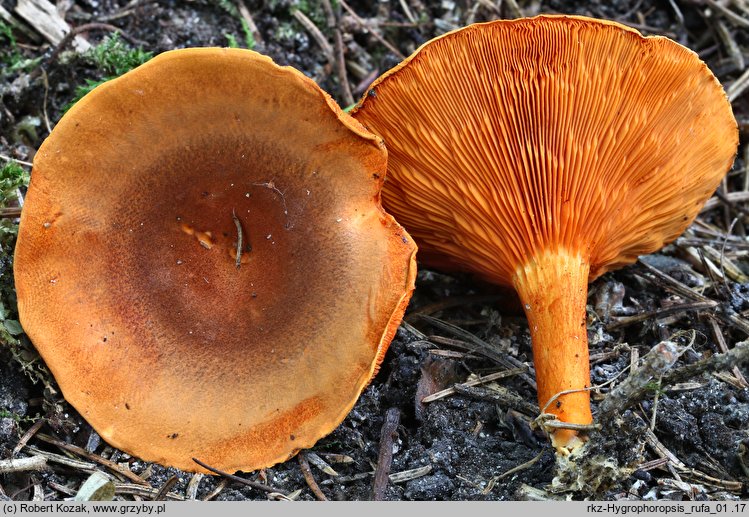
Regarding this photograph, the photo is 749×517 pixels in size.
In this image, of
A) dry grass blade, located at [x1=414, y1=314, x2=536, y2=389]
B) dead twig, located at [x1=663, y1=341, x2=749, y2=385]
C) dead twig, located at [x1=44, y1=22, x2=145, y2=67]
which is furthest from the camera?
dead twig, located at [x1=44, y1=22, x2=145, y2=67]

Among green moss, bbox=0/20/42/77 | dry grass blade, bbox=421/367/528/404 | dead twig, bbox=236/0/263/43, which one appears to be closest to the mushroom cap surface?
dry grass blade, bbox=421/367/528/404

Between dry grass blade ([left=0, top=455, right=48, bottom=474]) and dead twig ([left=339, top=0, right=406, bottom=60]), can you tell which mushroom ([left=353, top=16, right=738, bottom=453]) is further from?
dry grass blade ([left=0, top=455, right=48, bottom=474])

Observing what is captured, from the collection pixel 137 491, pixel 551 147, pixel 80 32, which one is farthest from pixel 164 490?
pixel 80 32

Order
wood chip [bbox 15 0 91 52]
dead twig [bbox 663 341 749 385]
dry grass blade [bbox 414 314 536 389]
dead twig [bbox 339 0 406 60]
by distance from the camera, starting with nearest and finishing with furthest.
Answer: dead twig [bbox 663 341 749 385], dry grass blade [bbox 414 314 536 389], wood chip [bbox 15 0 91 52], dead twig [bbox 339 0 406 60]

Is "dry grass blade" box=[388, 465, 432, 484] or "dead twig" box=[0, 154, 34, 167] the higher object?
"dead twig" box=[0, 154, 34, 167]

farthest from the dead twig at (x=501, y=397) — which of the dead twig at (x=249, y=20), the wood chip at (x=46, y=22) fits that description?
the wood chip at (x=46, y=22)

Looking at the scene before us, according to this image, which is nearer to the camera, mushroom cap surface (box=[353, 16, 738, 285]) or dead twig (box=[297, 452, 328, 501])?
mushroom cap surface (box=[353, 16, 738, 285])

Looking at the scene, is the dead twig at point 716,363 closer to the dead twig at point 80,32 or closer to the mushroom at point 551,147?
the mushroom at point 551,147

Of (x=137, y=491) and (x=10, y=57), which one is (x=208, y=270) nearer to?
(x=137, y=491)
